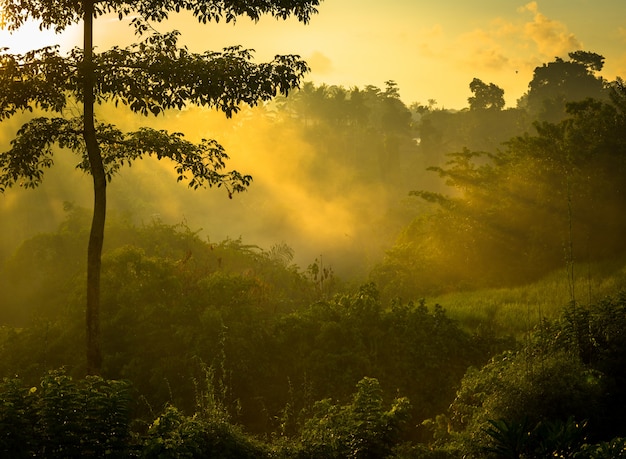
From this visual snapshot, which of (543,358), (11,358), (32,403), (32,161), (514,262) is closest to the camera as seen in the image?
(32,403)

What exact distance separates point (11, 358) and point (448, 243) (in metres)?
14.3

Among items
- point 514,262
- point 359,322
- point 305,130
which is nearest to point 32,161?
point 359,322

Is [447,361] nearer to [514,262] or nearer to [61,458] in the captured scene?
[61,458]

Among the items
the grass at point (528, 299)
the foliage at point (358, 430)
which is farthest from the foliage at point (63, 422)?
the grass at point (528, 299)

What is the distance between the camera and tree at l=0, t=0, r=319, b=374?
8930 millimetres

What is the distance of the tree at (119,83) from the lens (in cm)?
893

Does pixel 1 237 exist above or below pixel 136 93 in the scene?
above

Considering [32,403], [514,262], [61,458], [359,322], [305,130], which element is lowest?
[61,458]

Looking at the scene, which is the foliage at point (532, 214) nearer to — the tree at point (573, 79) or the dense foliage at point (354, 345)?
the dense foliage at point (354, 345)

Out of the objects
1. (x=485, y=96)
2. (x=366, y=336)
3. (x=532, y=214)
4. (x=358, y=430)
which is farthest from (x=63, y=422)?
(x=485, y=96)

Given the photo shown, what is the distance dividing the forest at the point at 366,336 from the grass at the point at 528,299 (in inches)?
3.4

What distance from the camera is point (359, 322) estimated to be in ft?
39.2

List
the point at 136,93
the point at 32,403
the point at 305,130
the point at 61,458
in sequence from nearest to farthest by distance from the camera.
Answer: the point at 61,458 → the point at 32,403 → the point at 136,93 → the point at 305,130

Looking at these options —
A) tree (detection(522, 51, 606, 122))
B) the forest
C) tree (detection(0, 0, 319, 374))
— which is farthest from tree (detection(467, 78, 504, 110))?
tree (detection(0, 0, 319, 374))
